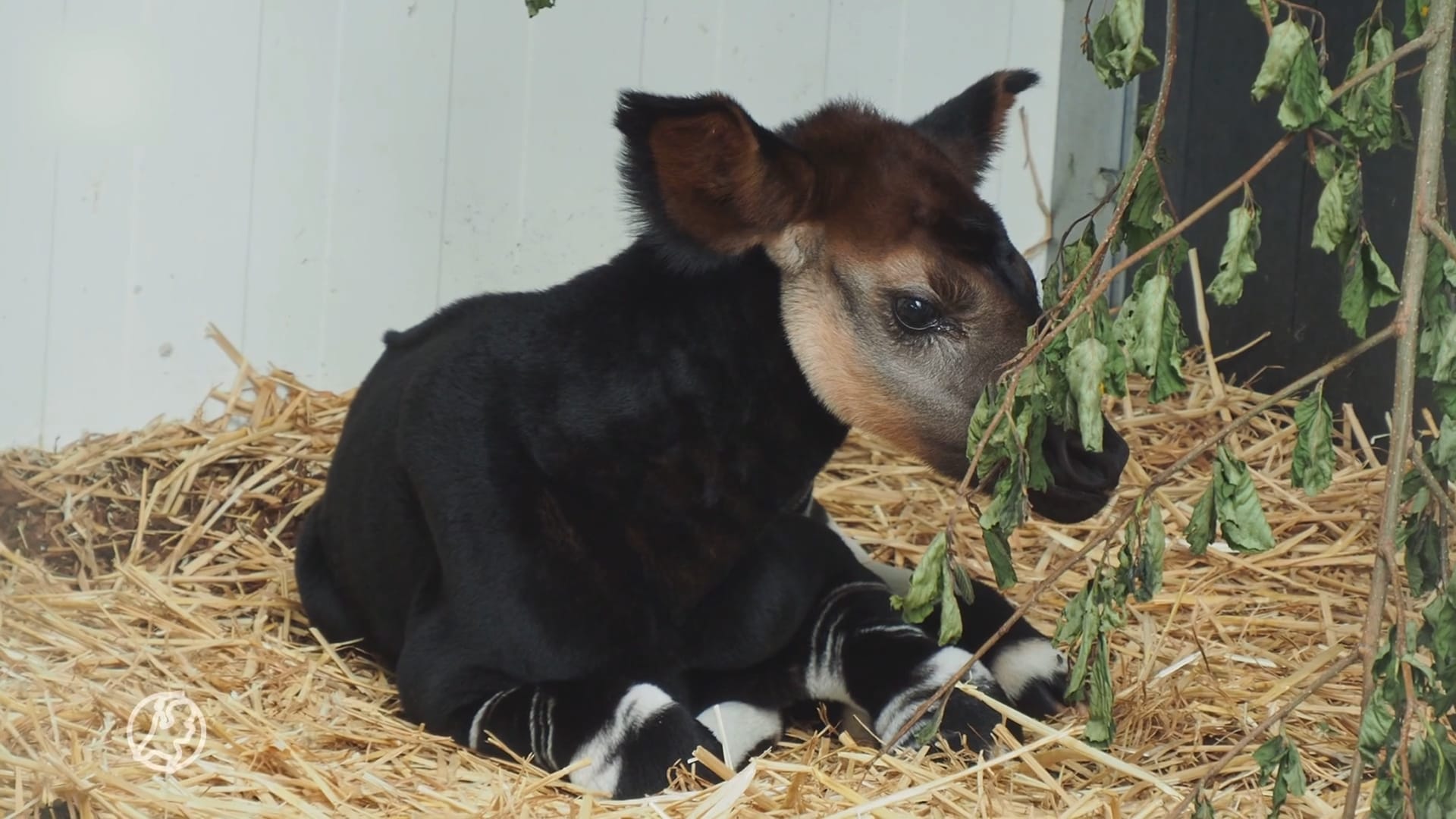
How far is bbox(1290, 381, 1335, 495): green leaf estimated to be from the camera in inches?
88.4

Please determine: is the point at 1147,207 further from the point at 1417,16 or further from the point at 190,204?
the point at 190,204

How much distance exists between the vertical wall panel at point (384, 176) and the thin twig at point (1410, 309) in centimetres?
342

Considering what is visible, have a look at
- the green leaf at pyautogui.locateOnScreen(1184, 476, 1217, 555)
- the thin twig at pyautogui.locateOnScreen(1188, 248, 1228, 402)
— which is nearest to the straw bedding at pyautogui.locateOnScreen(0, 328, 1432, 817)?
the thin twig at pyautogui.locateOnScreen(1188, 248, 1228, 402)

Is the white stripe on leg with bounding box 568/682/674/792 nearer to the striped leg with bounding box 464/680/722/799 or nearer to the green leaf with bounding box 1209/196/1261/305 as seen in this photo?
the striped leg with bounding box 464/680/722/799

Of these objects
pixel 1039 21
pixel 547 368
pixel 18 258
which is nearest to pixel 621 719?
pixel 547 368

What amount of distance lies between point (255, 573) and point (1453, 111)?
3046 mm

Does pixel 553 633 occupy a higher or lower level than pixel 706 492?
lower

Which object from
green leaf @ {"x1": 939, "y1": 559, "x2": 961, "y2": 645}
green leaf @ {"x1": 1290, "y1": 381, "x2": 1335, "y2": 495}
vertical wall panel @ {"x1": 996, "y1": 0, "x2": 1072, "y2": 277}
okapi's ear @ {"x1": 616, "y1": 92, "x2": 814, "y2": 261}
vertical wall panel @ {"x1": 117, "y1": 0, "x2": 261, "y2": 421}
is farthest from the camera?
vertical wall panel @ {"x1": 996, "y1": 0, "x2": 1072, "y2": 277}

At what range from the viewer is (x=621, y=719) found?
9.62 ft

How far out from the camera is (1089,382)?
2301 millimetres

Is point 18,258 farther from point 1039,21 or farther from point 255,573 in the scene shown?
point 1039,21

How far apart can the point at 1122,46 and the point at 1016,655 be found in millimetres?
1494

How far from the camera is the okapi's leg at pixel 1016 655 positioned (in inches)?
131

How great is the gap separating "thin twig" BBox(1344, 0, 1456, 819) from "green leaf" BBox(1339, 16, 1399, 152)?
3.3 inches
